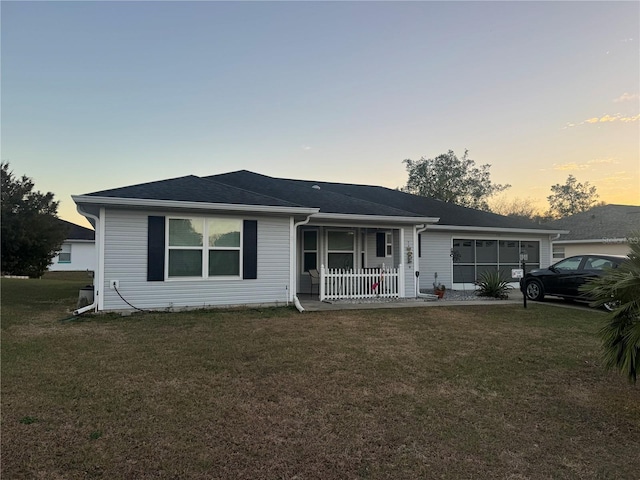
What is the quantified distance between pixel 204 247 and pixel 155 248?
1.07 metres

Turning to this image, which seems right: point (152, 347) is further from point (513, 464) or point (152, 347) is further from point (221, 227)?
point (513, 464)

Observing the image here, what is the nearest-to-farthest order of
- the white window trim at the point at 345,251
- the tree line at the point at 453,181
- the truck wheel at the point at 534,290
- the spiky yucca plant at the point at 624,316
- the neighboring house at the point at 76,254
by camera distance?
1. the spiky yucca plant at the point at 624,316
2. the truck wheel at the point at 534,290
3. the white window trim at the point at 345,251
4. the neighboring house at the point at 76,254
5. the tree line at the point at 453,181

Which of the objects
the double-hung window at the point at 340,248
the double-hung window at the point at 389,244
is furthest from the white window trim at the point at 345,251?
the double-hung window at the point at 389,244

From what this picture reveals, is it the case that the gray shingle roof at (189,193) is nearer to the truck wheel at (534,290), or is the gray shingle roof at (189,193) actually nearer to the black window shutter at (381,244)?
the black window shutter at (381,244)

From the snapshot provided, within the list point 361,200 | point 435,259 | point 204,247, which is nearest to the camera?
point 204,247

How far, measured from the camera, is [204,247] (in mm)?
9125

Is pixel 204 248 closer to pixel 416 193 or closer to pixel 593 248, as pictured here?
pixel 593 248

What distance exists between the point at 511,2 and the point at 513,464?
11721 mm

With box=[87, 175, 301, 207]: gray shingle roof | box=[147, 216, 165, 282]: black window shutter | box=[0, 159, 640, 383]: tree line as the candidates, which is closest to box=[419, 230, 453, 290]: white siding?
box=[87, 175, 301, 207]: gray shingle roof

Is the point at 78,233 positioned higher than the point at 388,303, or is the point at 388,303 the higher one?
the point at 78,233

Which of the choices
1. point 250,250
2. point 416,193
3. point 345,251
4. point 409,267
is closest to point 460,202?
point 416,193

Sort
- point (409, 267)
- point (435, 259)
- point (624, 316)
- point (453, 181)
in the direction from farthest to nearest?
point (453, 181) → point (435, 259) → point (409, 267) → point (624, 316)

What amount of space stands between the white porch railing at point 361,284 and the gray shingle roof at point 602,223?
34.9 feet

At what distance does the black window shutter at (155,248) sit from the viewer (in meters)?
8.61
